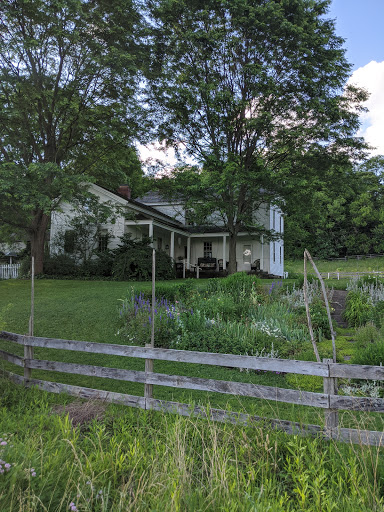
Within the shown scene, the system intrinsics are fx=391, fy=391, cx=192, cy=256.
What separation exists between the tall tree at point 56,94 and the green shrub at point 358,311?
35.4 feet

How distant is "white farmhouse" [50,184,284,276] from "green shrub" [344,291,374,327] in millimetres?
11848

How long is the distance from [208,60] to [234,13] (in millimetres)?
2218

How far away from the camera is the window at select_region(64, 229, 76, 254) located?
21.9 metres

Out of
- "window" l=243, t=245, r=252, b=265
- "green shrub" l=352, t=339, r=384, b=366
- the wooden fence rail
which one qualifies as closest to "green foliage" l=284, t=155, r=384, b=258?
"window" l=243, t=245, r=252, b=265

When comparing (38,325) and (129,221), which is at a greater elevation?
(129,221)

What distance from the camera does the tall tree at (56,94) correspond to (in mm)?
15078

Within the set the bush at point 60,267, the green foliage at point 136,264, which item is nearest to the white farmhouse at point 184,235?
the green foliage at point 136,264

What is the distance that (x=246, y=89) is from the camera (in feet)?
60.1

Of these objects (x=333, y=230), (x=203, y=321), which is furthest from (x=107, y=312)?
(x=333, y=230)

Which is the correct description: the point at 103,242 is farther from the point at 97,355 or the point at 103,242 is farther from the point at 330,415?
the point at 330,415

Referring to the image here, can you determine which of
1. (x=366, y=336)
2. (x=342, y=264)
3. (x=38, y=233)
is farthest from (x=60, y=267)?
(x=342, y=264)

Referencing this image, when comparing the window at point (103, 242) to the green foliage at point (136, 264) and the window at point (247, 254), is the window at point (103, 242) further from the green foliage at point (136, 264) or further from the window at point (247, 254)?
the window at point (247, 254)

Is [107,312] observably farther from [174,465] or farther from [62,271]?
[62,271]

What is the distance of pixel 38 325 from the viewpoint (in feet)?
31.4
